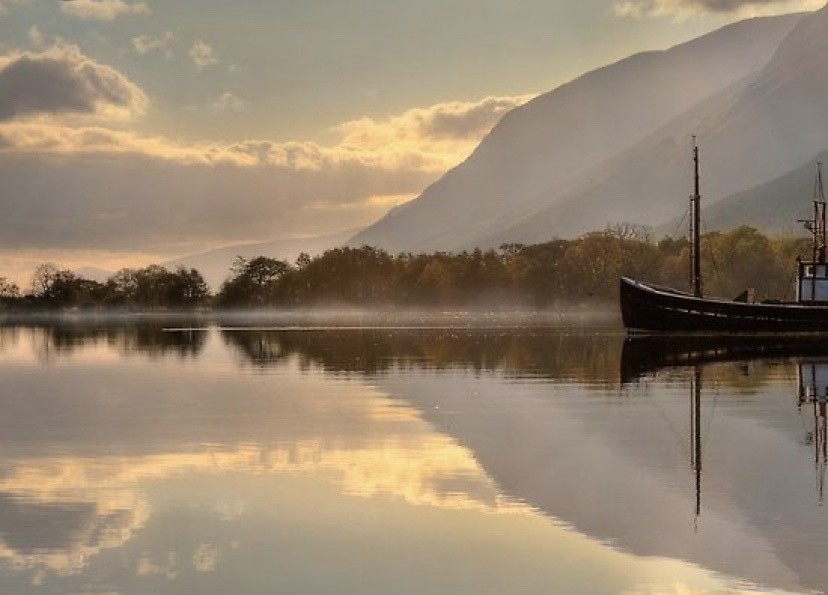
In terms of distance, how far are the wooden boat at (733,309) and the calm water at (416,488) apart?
52416mm

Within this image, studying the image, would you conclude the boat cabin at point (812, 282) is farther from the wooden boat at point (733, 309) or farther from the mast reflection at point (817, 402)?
the mast reflection at point (817, 402)

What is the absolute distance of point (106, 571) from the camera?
56.3 feet

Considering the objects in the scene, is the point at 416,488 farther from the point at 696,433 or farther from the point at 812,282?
the point at 812,282

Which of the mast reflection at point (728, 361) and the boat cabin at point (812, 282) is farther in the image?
the boat cabin at point (812, 282)

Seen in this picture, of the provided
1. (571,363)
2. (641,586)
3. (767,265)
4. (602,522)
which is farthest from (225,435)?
(767,265)

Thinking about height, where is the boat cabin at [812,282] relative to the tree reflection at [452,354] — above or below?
above

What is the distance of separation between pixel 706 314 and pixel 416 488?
83.0m

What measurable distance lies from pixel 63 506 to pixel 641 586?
9.46m

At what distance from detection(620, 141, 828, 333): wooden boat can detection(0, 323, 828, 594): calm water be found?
5242cm

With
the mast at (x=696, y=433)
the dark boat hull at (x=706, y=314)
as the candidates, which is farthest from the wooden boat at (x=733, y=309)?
the mast at (x=696, y=433)

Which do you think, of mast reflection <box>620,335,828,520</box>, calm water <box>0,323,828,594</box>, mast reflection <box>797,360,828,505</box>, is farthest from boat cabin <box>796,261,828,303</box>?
calm water <box>0,323,828,594</box>

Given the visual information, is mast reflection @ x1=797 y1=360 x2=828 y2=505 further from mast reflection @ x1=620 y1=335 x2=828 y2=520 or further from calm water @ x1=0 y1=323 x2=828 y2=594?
calm water @ x1=0 y1=323 x2=828 y2=594

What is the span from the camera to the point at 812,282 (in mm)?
100562

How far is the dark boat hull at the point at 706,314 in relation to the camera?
98.8 meters
